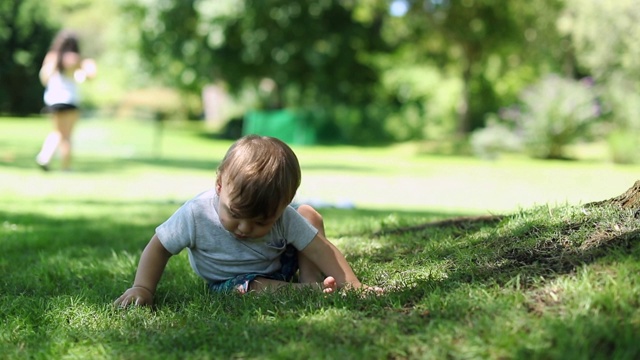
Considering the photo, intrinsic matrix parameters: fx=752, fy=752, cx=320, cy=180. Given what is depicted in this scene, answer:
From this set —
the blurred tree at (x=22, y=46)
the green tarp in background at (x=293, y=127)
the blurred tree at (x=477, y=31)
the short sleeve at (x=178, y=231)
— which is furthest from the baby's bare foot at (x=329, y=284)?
the blurred tree at (x=22, y=46)

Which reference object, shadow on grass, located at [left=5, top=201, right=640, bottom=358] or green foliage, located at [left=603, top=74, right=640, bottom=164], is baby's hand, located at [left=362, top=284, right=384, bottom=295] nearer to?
shadow on grass, located at [left=5, top=201, right=640, bottom=358]

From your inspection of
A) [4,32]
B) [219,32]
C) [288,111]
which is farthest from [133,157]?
[4,32]

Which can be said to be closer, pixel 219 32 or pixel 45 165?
pixel 45 165

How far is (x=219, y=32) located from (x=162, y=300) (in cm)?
2380

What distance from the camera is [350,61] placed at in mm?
29531

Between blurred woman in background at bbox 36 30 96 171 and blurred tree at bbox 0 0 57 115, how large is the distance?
85.6 ft

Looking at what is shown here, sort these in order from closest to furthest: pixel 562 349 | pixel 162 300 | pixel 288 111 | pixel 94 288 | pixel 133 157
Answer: pixel 562 349
pixel 162 300
pixel 94 288
pixel 133 157
pixel 288 111

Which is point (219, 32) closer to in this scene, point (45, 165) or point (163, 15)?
point (163, 15)

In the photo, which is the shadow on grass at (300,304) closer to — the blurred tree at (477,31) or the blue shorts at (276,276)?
the blue shorts at (276,276)

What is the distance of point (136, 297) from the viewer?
3.19 metres

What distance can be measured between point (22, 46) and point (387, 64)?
17.7 m

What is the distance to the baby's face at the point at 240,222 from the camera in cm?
317

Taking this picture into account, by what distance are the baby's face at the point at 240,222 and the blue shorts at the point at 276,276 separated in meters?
0.20

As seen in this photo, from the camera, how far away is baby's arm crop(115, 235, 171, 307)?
3211mm
